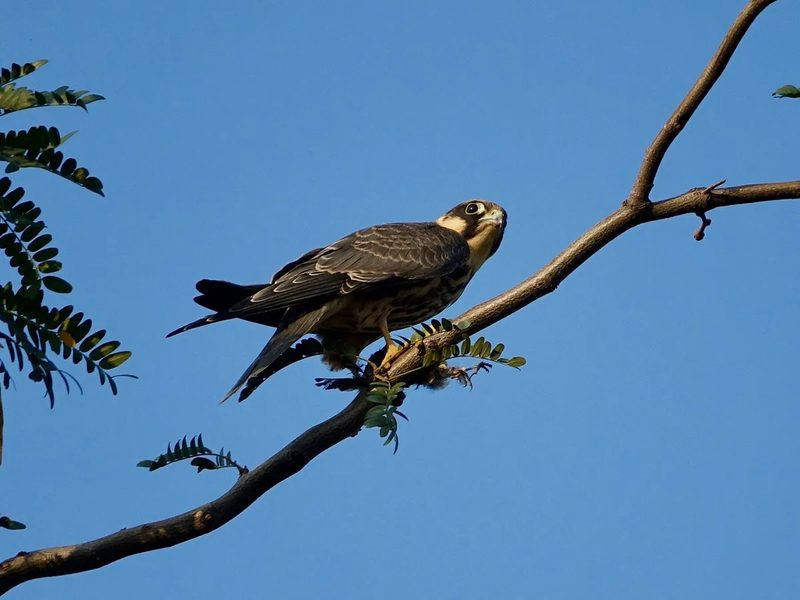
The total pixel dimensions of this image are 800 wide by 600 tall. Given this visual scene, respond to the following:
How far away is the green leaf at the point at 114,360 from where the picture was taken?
2805mm

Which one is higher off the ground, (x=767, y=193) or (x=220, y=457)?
(x=767, y=193)

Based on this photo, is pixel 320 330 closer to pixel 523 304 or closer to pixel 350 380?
pixel 350 380

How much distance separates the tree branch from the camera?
2.95 m

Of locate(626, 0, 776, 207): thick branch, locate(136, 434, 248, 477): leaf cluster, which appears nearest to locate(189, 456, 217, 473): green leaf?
locate(136, 434, 248, 477): leaf cluster

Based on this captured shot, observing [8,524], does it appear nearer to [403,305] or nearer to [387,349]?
[387,349]

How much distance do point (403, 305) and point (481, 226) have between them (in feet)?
3.11

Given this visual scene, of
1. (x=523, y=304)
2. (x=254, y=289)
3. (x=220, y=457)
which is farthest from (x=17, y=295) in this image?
(x=254, y=289)

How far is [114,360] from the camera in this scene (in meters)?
2.81

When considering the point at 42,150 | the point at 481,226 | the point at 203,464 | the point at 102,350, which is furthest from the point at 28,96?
the point at 481,226

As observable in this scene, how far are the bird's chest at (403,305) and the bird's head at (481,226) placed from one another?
41 centimetres

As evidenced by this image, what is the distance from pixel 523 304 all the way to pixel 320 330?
1.67 metres

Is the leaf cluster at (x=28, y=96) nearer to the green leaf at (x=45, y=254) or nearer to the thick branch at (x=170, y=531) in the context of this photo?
the green leaf at (x=45, y=254)

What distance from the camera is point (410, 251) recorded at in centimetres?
499

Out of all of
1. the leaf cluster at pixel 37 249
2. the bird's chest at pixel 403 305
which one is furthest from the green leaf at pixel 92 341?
the bird's chest at pixel 403 305
